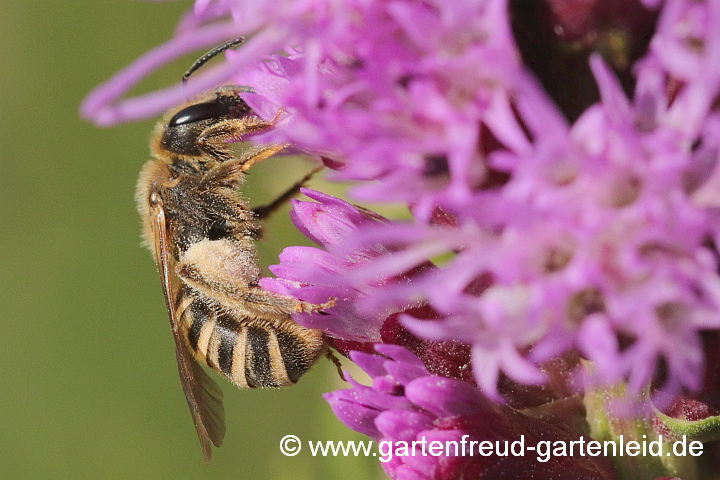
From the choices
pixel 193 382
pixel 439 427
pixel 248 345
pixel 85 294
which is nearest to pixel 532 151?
pixel 439 427

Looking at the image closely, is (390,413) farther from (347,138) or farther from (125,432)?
(125,432)

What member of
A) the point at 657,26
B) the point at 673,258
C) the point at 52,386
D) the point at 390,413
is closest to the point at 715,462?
the point at 390,413

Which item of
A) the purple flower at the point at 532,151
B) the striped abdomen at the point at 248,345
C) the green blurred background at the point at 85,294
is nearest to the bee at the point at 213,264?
the striped abdomen at the point at 248,345

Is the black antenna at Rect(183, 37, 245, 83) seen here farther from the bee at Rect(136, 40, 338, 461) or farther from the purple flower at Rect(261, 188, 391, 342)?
the purple flower at Rect(261, 188, 391, 342)

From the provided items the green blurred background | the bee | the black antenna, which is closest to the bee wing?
the bee

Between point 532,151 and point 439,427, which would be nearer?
point 532,151

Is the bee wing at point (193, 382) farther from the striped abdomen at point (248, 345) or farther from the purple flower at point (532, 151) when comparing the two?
the purple flower at point (532, 151)

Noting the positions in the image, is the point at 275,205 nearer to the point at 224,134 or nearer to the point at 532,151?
the point at 224,134
